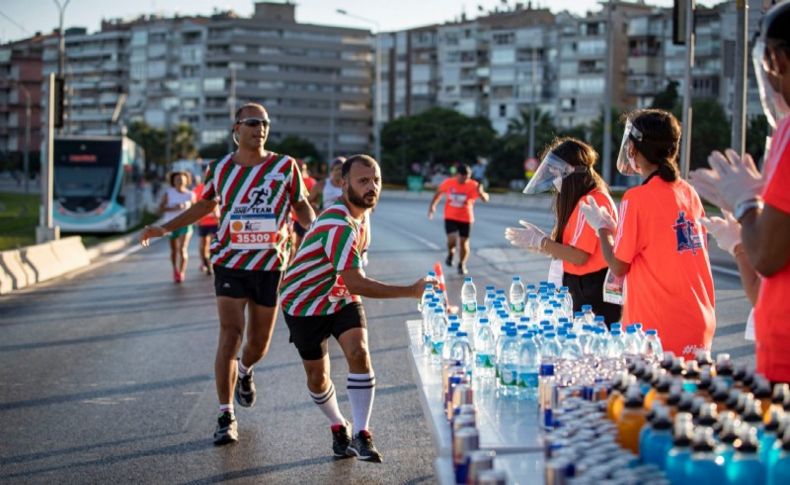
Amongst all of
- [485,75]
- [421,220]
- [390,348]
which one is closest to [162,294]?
[390,348]

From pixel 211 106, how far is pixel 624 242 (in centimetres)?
19616

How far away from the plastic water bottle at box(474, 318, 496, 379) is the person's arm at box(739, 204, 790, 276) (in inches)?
79.0

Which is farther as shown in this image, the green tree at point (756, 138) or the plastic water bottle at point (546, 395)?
the green tree at point (756, 138)

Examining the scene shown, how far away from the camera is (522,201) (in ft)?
226

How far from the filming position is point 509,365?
538 cm

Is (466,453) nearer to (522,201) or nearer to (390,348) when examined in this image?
(390,348)

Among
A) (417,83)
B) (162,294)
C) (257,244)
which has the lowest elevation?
(162,294)

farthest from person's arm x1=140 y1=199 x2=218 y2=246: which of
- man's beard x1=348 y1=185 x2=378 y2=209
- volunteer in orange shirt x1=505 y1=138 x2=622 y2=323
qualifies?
volunteer in orange shirt x1=505 y1=138 x2=622 y2=323

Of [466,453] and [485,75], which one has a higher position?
[485,75]

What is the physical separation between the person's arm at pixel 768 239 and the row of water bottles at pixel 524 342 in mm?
1067

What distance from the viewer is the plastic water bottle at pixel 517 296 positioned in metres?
8.18

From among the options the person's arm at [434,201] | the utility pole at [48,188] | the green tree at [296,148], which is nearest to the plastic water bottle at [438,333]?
the person's arm at [434,201]

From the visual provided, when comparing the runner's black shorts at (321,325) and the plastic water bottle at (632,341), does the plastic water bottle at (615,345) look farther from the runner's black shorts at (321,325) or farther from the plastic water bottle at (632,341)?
the runner's black shorts at (321,325)

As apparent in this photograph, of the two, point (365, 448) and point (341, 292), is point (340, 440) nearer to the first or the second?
point (365, 448)
